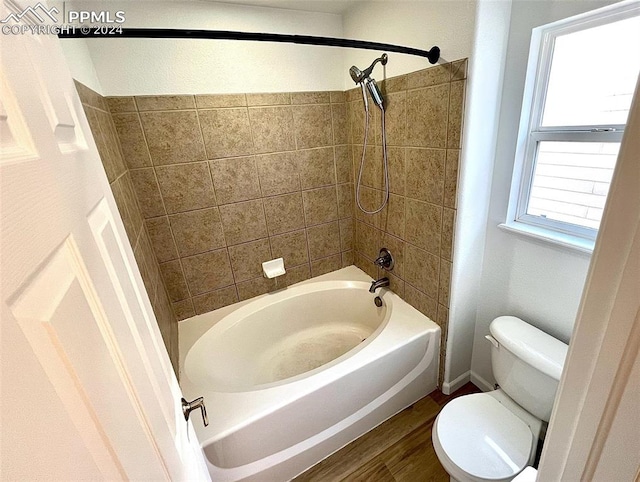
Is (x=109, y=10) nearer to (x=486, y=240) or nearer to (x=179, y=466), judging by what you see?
(x=179, y=466)

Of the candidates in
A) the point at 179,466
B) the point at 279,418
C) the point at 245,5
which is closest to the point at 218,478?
the point at 279,418

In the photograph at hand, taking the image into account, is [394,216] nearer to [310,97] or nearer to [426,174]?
[426,174]

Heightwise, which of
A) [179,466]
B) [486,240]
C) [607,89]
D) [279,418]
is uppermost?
[607,89]

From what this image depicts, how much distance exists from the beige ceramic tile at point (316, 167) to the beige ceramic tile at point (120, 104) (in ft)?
2.96

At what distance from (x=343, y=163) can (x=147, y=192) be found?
48.4 inches

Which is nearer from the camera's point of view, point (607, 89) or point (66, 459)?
point (66, 459)

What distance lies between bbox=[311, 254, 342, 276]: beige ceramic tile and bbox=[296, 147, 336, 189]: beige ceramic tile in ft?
1.90

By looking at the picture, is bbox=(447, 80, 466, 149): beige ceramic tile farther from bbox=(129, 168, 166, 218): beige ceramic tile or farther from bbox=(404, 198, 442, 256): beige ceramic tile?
bbox=(129, 168, 166, 218): beige ceramic tile

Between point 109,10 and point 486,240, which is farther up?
point 109,10

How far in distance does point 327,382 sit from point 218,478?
59 cm

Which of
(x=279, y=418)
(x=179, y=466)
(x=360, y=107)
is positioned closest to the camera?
(x=179, y=466)

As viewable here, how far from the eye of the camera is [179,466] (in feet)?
2.17

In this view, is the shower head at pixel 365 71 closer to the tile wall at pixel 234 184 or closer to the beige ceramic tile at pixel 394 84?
the beige ceramic tile at pixel 394 84

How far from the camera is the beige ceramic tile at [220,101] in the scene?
5.03 ft
